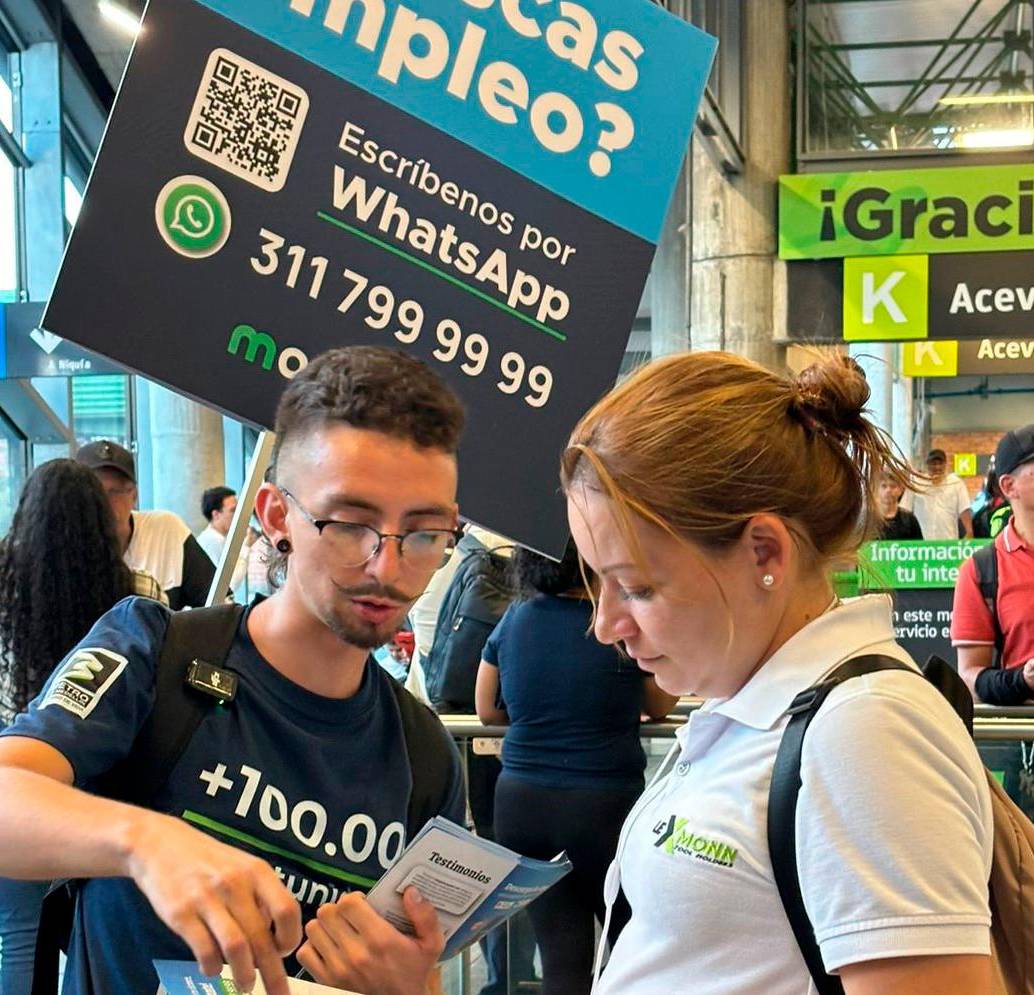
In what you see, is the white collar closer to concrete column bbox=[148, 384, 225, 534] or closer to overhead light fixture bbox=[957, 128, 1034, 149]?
overhead light fixture bbox=[957, 128, 1034, 149]

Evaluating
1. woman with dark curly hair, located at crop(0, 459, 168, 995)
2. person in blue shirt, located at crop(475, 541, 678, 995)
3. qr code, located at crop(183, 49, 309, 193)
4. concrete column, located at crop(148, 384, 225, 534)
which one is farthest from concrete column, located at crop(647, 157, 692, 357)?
qr code, located at crop(183, 49, 309, 193)

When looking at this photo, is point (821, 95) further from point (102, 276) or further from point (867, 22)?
point (102, 276)

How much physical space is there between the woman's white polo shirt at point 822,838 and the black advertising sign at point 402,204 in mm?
1026

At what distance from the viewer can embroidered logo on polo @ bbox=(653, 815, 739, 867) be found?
1.22 metres

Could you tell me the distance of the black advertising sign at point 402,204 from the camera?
6.81 ft

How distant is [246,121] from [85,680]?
1.04 meters

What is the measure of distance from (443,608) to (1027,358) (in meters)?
8.61

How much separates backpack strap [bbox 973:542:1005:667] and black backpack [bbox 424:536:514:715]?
5.01 feet

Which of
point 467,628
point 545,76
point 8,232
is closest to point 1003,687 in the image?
point 467,628

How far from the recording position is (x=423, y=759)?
5.71 feet

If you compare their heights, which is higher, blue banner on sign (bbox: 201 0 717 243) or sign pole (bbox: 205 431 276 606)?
blue banner on sign (bbox: 201 0 717 243)

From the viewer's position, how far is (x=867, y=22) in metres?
10.1

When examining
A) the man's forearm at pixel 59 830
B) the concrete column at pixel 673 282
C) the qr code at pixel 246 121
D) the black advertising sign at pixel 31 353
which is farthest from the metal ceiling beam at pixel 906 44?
the man's forearm at pixel 59 830

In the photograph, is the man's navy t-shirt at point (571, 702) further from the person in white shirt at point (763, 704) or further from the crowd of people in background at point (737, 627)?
the person in white shirt at point (763, 704)
